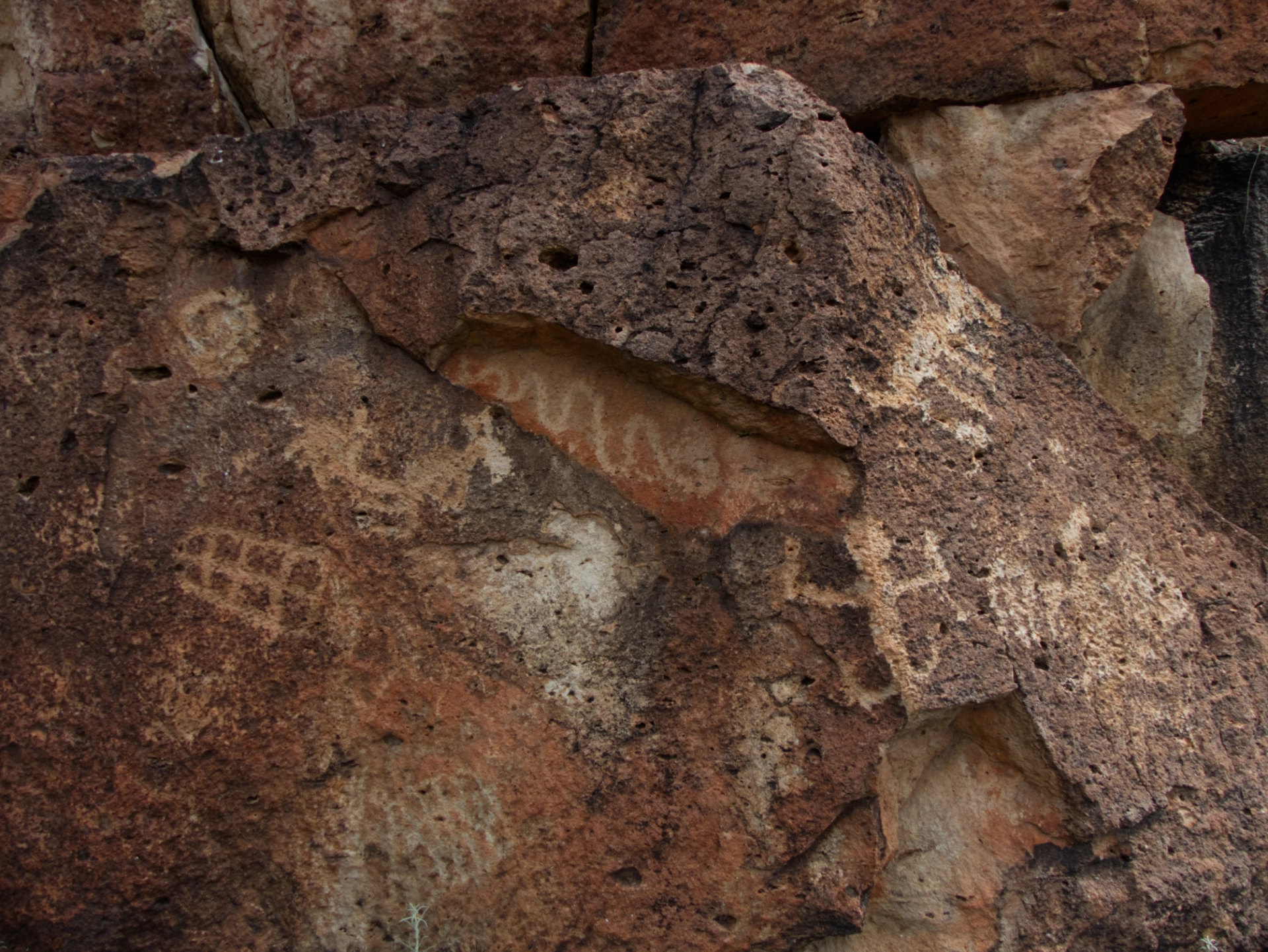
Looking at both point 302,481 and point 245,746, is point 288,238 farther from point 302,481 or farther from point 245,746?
point 245,746

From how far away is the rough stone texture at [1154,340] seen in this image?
100 inches

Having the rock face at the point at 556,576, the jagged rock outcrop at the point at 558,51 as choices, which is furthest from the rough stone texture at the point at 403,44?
the rock face at the point at 556,576

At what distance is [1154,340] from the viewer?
8.41 ft

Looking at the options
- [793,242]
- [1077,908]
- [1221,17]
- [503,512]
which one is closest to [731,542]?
[503,512]

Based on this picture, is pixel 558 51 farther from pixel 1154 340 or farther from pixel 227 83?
pixel 1154 340

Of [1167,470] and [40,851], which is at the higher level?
[1167,470]

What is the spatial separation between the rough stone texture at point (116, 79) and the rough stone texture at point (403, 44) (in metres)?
0.16

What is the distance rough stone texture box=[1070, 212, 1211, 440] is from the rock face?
0.72 metres

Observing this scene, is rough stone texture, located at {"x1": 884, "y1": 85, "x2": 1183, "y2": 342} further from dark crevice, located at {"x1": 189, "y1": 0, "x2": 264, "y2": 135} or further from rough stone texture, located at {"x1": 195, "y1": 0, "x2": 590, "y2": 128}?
dark crevice, located at {"x1": 189, "y1": 0, "x2": 264, "y2": 135}

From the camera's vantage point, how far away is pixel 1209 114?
2.48 metres

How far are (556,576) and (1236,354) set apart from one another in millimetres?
1899

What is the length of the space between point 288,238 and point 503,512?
71 cm

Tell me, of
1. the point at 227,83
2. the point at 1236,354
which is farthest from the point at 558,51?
the point at 1236,354

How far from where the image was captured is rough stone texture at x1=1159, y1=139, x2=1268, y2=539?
2541mm
